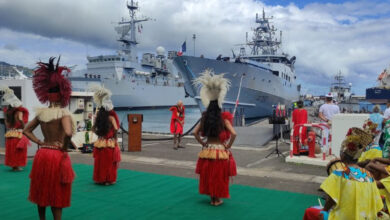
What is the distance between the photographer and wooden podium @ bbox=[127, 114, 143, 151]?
38.4ft

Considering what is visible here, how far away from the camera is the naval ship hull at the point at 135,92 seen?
2266 inches

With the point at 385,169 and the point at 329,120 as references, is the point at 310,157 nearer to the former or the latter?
the point at 329,120

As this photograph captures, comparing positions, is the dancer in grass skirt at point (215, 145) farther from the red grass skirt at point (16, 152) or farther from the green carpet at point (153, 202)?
the red grass skirt at point (16, 152)

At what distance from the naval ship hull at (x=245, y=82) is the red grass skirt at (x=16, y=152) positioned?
19216 millimetres

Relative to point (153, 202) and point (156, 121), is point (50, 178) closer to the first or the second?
point (153, 202)

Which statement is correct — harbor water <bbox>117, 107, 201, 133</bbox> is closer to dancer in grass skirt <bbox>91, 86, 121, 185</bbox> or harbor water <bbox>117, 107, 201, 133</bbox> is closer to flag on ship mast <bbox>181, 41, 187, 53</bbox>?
flag on ship mast <bbox>181, 41, 187, 53</bbox>

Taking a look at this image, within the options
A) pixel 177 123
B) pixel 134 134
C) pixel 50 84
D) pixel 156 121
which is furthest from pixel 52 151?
pixel 156 121

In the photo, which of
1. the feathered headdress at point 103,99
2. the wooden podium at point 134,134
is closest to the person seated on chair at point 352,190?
the feathered headdress at point 103,99

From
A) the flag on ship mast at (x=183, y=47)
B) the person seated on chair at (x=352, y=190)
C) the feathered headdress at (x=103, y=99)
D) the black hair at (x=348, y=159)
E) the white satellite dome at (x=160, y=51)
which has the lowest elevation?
the person seated on chair at (x=352, y=190)

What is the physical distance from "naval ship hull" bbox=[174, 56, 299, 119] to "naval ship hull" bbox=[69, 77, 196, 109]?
31.2 meters

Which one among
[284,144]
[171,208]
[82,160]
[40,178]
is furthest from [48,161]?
[284,144]

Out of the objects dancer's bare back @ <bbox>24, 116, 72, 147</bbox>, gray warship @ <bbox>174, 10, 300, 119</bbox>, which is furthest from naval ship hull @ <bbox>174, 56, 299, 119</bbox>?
dancer's bare back @ <bbox>24, 116, 72, 147</bbox>

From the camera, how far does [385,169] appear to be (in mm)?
3551

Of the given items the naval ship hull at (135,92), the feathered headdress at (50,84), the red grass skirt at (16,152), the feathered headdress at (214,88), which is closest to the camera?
the feathered headdress at (50,84)
